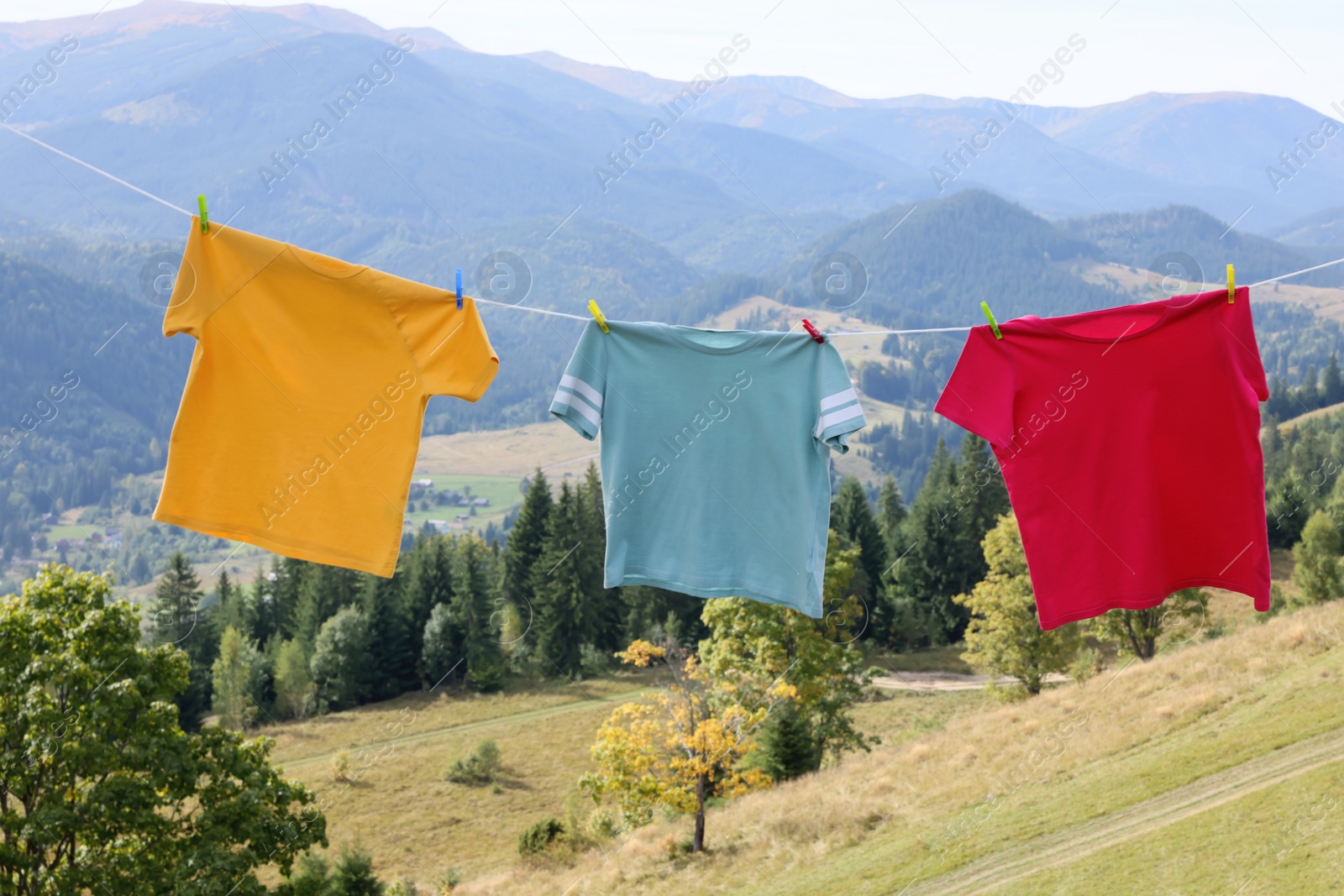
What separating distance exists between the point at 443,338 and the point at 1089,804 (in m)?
19.6

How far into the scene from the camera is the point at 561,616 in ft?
206

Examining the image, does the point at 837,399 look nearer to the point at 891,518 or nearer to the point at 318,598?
the point at 318,598

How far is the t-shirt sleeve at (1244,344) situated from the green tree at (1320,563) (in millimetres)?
46256

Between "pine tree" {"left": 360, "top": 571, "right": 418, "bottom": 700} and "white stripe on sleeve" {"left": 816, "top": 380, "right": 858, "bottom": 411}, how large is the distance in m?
56.7

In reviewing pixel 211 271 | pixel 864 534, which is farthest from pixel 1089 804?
pixel 864 534

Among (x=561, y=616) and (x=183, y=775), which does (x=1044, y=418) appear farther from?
(x=561, y=616)

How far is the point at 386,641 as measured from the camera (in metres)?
61.3

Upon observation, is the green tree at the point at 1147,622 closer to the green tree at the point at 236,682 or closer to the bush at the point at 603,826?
the bush at the point at 603,826

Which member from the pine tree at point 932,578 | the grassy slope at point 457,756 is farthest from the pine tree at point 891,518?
the grassy slope at point 457,756

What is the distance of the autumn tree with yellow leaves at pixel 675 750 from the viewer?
26078 millimetres

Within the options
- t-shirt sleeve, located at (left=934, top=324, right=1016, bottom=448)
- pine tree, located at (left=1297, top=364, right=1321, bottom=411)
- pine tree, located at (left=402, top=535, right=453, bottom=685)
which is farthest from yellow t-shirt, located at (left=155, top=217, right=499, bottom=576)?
pine tree, located at (left=1297, top=364, right=1321, bottom=411)

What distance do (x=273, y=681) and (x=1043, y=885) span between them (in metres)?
53.2

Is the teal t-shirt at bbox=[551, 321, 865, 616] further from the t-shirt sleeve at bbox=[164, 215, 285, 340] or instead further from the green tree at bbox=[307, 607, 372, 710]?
the green tree at bbox=[307, 607, 372, 710]

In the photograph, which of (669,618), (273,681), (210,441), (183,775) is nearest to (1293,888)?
(210,441)
